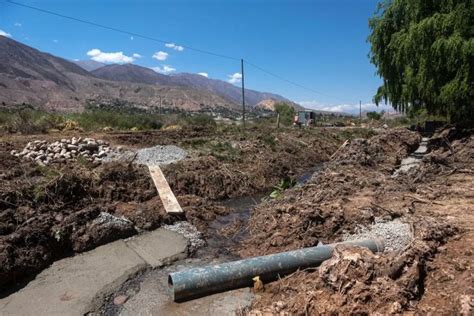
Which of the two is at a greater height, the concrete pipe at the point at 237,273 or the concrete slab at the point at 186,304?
the concrete pipe at the point at 237,273

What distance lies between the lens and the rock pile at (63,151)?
12.6 meters

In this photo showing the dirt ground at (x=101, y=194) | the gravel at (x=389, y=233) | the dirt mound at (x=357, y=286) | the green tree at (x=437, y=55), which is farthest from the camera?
the green tree at (x=437, y=55)

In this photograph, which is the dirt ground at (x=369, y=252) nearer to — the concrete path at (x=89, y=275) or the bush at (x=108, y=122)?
the concrete path at (x=89, y=275)

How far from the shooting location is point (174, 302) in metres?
5.57

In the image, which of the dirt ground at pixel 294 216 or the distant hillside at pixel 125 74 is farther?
the distant hillside at pixel 125 74

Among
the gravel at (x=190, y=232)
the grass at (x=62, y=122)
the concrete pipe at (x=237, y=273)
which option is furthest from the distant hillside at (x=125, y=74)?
the concrete pipe at (x=237, y=273)

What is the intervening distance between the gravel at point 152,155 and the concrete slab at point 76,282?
606 cm

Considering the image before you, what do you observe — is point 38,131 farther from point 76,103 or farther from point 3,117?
point 76,103

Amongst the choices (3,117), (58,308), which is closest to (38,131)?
(3,117)

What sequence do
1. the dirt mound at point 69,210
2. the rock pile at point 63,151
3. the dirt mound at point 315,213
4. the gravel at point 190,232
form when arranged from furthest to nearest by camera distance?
1. the rock pile at point 63,151
2. the gravel at point 190,232
3. the dirt mound at point 315,213
4. the dirt mound at point 69,210

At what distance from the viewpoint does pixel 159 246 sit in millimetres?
7789

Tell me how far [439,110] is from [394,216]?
11.1 m

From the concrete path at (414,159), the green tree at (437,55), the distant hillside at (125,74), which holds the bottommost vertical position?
the concrete path at (414,159)

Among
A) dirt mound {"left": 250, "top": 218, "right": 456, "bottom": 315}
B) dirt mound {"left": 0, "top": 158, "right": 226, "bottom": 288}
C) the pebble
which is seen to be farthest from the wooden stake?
dirt mound {"left": 250, "top": 218, "right": 456, "bottom": 315}
